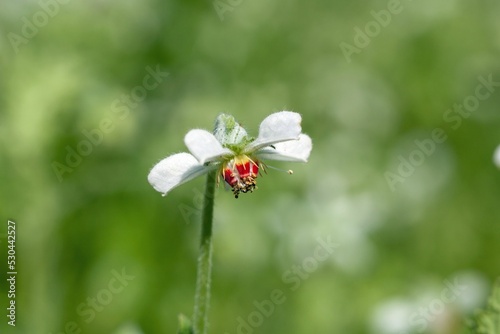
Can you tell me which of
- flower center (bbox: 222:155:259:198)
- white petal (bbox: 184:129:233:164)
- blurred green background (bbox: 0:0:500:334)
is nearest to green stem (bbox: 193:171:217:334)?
flower center (bbox: 222:155:259:198)

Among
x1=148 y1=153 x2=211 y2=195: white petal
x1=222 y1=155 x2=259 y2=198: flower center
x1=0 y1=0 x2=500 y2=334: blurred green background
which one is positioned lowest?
x1=148 y1=153 x2=211 y2=195: white petal

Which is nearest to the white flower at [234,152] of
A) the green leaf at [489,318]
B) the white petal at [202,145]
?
the white petal at [202,145]

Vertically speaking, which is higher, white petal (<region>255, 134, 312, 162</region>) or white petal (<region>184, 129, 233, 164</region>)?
white petal (<region>255, 134, 312, 162</region>)

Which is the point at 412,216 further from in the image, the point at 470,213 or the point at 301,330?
the point at 301,330

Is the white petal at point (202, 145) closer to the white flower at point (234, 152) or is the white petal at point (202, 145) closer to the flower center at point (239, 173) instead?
the white flower at point (234, 152)

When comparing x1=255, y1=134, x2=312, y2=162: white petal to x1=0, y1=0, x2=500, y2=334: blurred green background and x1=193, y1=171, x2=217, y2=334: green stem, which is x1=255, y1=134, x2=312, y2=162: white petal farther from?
x1=0, y1=0, x2=500, y2=334: blurred green background

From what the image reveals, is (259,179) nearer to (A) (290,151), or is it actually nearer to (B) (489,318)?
(A) (290,151)
